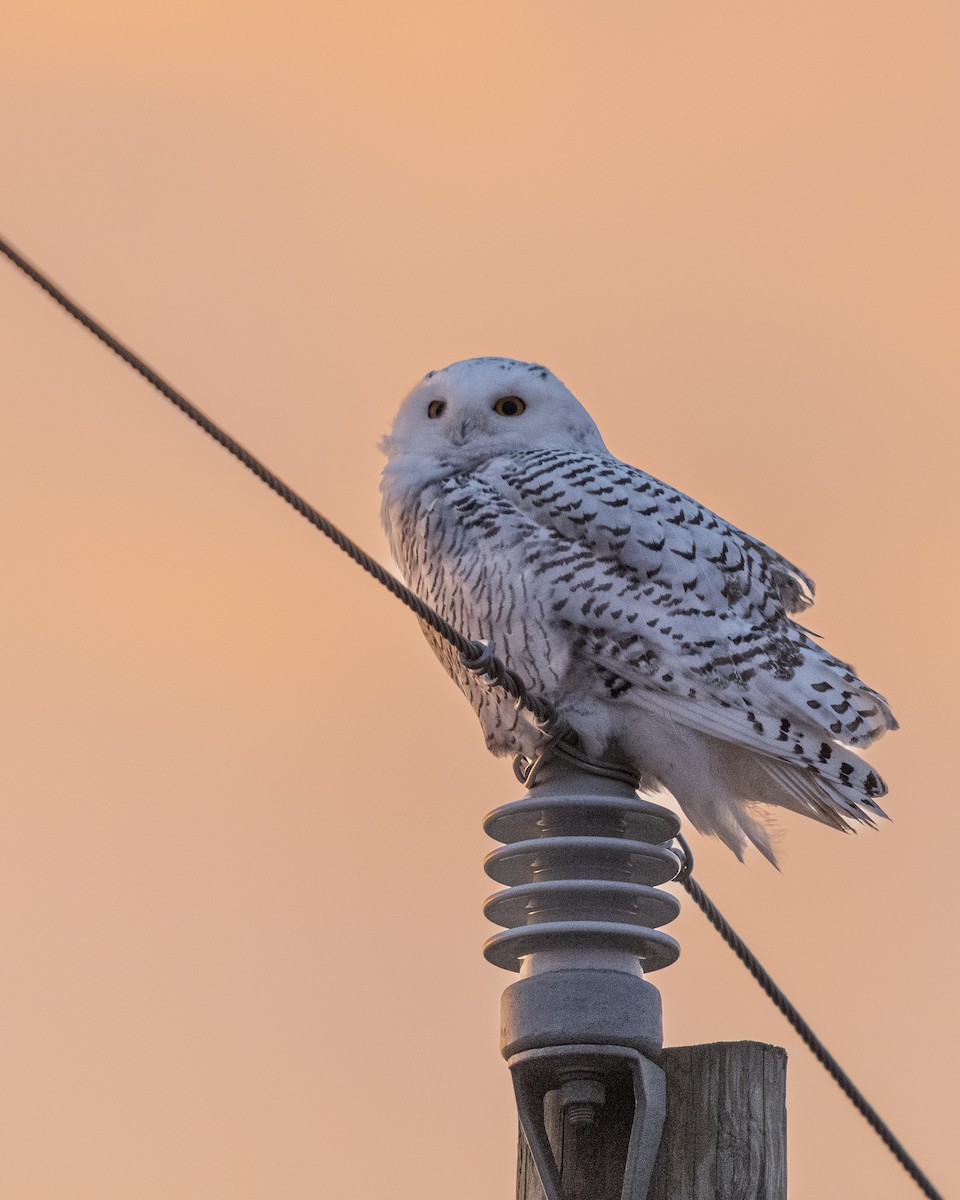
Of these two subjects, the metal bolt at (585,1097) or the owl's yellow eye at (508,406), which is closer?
the metal bolt at (585,1097)

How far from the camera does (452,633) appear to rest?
3180mm

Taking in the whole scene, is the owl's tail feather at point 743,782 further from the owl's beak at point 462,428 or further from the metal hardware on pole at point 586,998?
the owl's beak at point 462,428

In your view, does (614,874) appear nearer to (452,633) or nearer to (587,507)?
(452,633)

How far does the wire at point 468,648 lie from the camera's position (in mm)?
2795

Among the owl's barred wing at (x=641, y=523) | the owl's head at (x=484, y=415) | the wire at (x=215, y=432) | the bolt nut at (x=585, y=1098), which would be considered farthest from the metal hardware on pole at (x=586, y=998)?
the owl's head at (x=484, y=415)

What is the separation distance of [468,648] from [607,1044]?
2.50 feet

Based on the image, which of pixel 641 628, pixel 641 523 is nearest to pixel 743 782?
pixel 641 628

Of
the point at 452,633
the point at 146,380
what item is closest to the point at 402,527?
the point at 452,633

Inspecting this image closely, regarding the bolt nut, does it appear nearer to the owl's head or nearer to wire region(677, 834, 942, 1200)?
wire region(677, 834, 942, 1200)

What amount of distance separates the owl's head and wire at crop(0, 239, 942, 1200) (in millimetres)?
1185

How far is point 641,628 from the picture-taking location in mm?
4270

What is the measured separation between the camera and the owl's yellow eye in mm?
4895

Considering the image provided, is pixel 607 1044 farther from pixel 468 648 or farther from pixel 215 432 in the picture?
pixel 215 432

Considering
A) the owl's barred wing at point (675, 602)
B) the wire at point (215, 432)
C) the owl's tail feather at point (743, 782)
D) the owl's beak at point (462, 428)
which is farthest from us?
the owl's beak at point (462, 428)
